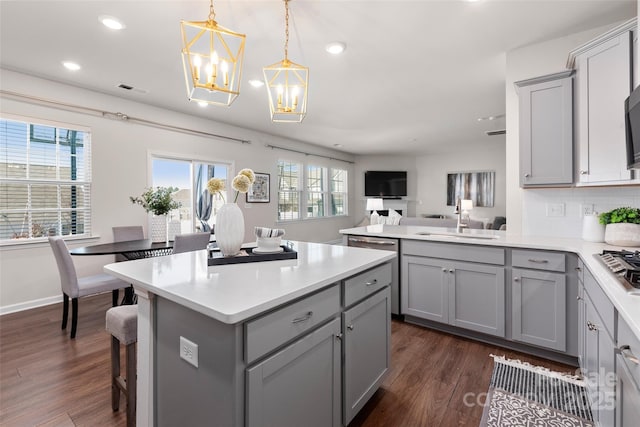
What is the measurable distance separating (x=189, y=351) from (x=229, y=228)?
67cm

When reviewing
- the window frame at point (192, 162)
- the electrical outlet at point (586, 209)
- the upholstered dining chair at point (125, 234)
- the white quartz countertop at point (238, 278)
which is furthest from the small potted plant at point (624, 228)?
the upholstered dining chair at point (125, 234)

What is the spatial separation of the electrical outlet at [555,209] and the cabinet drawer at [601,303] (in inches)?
44.3

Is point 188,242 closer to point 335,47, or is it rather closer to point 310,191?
point 335,47

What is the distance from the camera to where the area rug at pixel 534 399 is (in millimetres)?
1632

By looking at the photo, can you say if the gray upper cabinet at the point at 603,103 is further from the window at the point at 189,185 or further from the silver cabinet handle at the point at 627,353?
the window at the point at 189,185

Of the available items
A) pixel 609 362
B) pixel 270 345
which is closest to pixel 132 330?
pixel 270 345

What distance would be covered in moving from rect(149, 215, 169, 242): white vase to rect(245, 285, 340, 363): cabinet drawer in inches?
125

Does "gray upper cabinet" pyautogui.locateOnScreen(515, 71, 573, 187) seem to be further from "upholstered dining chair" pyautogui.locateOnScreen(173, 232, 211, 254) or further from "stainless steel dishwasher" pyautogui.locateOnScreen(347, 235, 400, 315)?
"upholstered dining chair" pyautogui.locateOnScreen(173, 232, 211, 254)

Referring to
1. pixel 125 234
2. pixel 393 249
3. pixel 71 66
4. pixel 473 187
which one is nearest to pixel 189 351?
pixel 393 249

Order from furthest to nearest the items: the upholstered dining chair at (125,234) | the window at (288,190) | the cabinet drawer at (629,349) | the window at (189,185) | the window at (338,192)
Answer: the window at (338,192)
the window at (288,190)
the window at (189,185)
the upholstered dining chair at (125,234)
the cabinet drawer at (629,349)

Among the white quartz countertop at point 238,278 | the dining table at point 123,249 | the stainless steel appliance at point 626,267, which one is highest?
the stainless steel appliance at point 626,267

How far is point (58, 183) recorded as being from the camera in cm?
360

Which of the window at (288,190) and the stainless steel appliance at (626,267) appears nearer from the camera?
the stainless steel appliance at (626,267)

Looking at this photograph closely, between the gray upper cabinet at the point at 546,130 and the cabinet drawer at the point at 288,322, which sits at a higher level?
the gray upper cabinet at the point at 546,130
